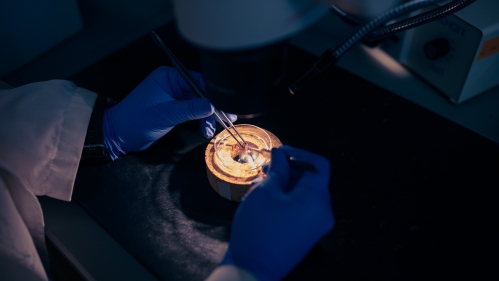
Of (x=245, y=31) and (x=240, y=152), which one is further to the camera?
(x=240, y=152)

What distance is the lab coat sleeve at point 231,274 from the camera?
819mm

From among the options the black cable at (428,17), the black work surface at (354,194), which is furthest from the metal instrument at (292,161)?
the black cable at (428,17)

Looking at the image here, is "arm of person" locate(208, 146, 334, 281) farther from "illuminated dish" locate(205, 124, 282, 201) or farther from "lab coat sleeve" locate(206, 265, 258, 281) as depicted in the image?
"illuminated dish" locate(205, 124, 282, 201)

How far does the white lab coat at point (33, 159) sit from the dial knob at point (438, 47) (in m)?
1.02

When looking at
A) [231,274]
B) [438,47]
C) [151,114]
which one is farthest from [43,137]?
[438,47]

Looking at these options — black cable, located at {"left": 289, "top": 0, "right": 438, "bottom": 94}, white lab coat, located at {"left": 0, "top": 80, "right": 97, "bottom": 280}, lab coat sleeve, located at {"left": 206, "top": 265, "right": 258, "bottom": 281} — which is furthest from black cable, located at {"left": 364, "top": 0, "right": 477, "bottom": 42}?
white lab coat, located at {"left": 0, "top": 80, "right": 97, "bottom": 280}

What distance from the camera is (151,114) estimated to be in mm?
1136

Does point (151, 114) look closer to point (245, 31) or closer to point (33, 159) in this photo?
point (33, 159)

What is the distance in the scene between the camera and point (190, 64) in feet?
4.59

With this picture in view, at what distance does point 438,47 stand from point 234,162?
73 cm

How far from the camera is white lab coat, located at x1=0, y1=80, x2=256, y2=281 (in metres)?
0.90

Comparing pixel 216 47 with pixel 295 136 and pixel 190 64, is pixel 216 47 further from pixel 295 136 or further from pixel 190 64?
pixel 190 64

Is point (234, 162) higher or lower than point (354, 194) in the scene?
higher

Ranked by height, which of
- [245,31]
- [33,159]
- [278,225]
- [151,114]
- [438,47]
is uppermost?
[245,31]
